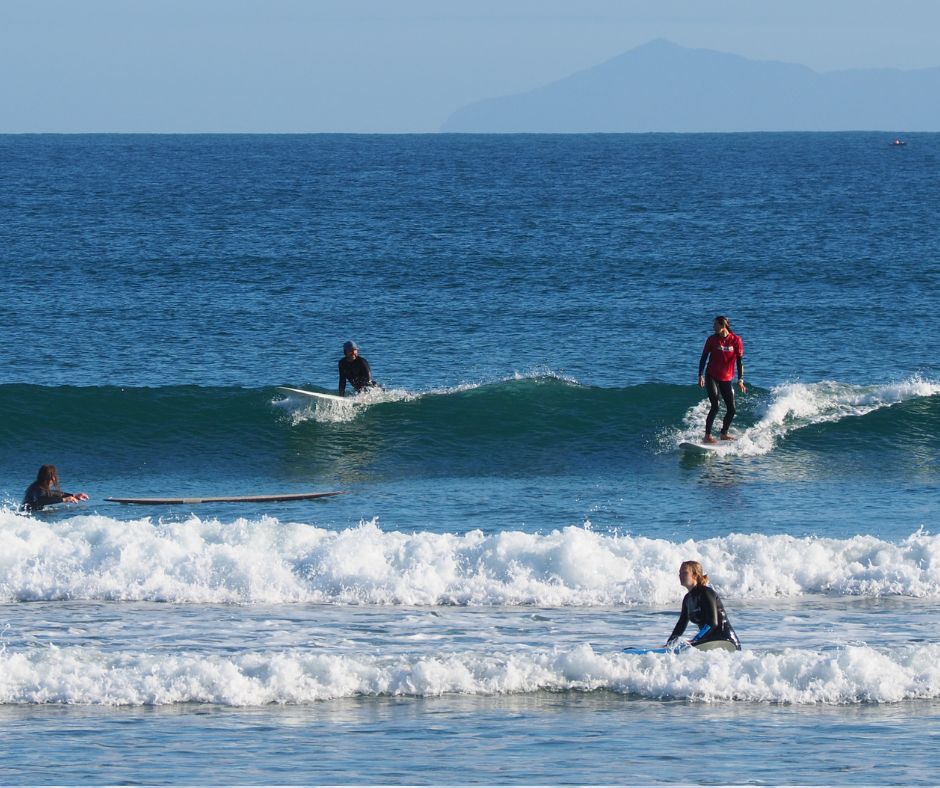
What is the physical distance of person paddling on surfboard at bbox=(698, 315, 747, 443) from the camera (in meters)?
19.6

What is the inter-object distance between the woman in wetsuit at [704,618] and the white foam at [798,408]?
362 inches

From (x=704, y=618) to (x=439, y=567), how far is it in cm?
397

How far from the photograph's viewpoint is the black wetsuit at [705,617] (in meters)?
11.4

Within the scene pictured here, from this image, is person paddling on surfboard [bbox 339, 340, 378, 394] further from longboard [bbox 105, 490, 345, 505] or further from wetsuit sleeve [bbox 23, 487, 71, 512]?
wetsuit sleeve [bbox 23, 487, 71, 512]

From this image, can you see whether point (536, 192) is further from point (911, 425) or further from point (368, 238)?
point (911, 425)

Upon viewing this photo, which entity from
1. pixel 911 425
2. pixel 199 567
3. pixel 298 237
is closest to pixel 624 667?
pixel 199 567

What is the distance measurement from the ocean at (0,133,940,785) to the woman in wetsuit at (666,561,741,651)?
0.17 meters

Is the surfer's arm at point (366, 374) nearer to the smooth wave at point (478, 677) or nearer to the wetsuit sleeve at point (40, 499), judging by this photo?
the wetsuit sleeve at point (40, 499)

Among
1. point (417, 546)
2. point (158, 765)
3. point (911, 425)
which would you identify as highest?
point (911, 425)

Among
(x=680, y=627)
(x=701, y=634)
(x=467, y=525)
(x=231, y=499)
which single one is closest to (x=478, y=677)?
(x=680, y=627)

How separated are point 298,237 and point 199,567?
41357mm

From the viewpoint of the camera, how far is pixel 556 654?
38.2 feet

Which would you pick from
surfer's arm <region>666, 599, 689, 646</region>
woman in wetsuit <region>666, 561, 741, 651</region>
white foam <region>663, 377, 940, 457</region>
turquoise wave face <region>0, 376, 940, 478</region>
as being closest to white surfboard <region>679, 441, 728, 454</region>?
white foam <region>663, 377, 940, 457</region>

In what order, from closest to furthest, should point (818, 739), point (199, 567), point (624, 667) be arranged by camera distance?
point (818, 739) → point (624, 667) → point (199, 567)
